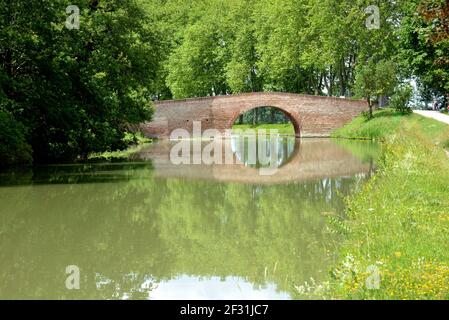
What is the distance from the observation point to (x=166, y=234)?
29.7 ft

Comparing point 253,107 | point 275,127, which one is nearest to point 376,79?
point 253,107

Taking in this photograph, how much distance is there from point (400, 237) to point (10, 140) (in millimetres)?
12947

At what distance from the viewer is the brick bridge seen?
142 feet

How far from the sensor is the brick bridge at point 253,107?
1702 inches

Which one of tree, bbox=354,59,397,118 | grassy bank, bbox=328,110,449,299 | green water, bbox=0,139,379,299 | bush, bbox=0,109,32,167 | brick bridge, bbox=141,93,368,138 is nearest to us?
grassy bank, bbox=328,110,449,299

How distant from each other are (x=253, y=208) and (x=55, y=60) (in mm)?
10713

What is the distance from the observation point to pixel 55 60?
1923cm

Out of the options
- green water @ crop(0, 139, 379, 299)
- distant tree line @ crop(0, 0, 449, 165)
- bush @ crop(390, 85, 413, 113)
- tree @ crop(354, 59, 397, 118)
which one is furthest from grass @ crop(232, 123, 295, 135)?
green water @ crop(0, 139, 379, 299)

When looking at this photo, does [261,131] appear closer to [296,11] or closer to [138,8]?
[296,11]

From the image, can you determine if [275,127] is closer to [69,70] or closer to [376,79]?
[376,79]

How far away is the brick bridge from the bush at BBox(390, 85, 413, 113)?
21.5 ft

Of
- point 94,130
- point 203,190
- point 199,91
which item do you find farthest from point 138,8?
point 199,91

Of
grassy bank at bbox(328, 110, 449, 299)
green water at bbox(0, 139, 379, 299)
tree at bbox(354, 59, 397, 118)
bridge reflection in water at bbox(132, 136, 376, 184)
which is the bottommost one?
bridge reflection in water at bbox(132, 136, 376, 184)

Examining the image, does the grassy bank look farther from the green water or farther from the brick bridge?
the brick bridge
